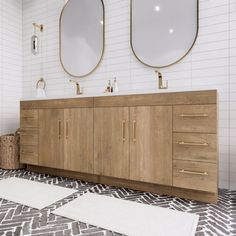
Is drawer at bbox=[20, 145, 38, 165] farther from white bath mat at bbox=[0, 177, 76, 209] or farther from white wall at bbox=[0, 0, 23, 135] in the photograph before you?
white wall at bbox=[0, 0, 23, 135]

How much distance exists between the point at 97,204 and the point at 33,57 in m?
2.59

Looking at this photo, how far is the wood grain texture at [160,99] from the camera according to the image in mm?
1663

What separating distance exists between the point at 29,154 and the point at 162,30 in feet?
6.84

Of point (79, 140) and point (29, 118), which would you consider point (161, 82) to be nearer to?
point (79, 140)

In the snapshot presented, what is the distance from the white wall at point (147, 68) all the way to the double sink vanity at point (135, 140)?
10.6 inches

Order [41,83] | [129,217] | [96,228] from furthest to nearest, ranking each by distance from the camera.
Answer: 1. [41,83]
2. [129,217]
3. [96,228]

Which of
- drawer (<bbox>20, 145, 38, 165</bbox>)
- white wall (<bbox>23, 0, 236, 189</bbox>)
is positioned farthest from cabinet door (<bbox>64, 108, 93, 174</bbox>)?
white wall (<bbox>23, 0, 236, 189</bbox>)

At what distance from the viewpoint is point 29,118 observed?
2594mm

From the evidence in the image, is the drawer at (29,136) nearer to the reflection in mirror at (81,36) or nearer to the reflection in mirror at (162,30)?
the reflection in mirror at (81,36)

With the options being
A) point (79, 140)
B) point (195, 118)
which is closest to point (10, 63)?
point (79, 140)

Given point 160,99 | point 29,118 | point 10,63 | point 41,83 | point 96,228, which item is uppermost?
point 10,63

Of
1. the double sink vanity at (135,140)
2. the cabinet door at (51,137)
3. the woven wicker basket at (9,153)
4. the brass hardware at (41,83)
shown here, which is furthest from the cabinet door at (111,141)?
the brass hardware at (41,83)

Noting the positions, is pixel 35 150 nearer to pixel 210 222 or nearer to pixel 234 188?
pixel 210 222

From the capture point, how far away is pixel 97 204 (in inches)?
66.2
